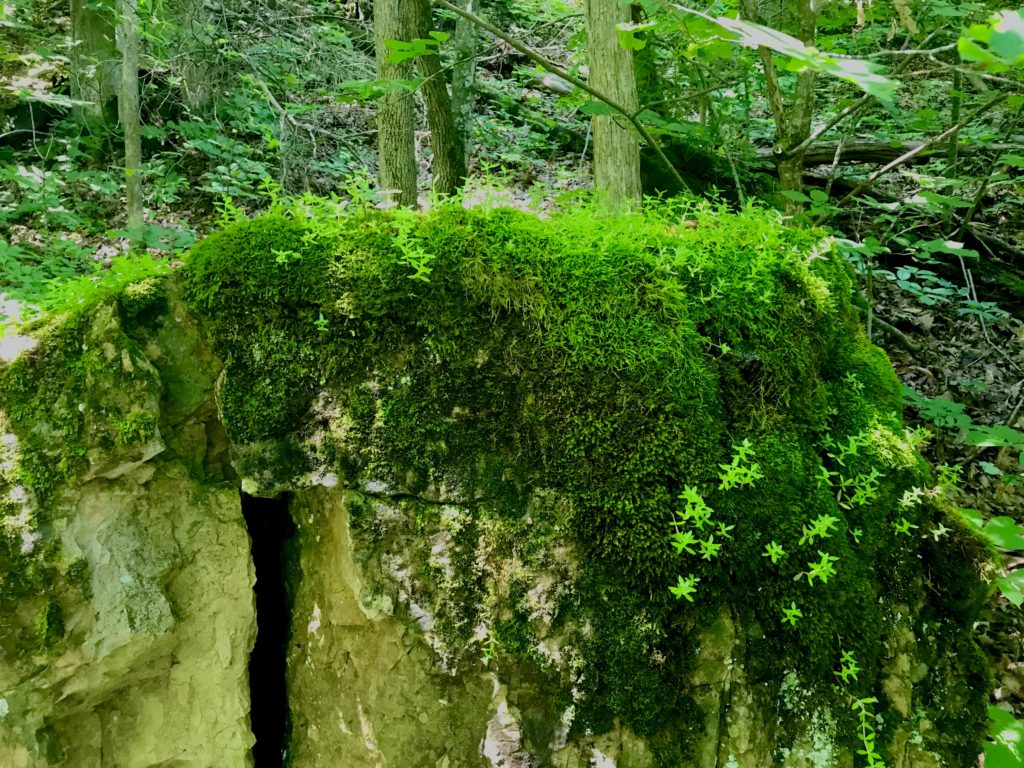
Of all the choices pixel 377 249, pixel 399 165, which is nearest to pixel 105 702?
pixel 377 249

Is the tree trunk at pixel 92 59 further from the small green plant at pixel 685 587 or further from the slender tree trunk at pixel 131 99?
the small green plant at pixel 685 587

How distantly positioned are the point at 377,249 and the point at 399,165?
9.49 feet

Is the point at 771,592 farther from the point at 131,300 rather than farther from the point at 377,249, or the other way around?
the point at 131,300

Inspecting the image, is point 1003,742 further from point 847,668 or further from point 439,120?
point 439,120

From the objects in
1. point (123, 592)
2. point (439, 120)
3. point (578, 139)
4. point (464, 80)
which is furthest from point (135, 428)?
point (578, 139)

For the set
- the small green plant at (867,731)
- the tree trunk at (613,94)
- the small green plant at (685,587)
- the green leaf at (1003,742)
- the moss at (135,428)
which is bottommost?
the green leaf at (1003,742)

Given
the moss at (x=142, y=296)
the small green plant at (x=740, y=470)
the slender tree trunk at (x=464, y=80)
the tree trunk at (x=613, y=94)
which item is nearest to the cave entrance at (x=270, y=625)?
the moss at (x=142, y=296)

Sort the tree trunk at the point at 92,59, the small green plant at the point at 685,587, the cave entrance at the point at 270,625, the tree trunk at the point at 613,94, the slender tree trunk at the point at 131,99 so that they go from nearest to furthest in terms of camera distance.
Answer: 1. the small green plant at the point at 685,587
2. the cave entrance at the point at 270,625
3. the tree trunk at the point at 613,94
4. the slender tree trunk at the point at 131,99
5. the tree trunk at the point at 92,59

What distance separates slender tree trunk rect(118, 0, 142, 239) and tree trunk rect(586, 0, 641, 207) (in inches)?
191

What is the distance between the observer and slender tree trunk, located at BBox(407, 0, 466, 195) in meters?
4.91

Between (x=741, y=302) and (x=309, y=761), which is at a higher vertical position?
(x=741, y=302)

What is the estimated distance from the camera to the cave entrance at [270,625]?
2.89 metres

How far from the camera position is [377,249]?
7.99 ft

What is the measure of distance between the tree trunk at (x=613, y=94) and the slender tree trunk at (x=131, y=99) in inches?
191
